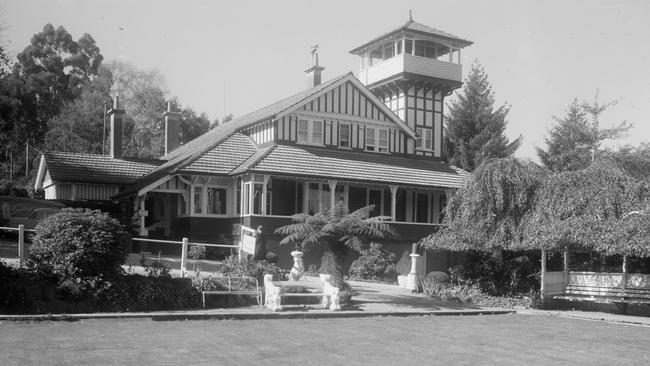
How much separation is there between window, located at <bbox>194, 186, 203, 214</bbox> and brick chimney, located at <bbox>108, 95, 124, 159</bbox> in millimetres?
7308

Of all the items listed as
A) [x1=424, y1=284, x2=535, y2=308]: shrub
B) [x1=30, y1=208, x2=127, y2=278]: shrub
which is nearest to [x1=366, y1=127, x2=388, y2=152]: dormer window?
[x1=424, y1=284, x2=535, y2=308]: shrub

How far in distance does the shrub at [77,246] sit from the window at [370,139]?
2140 cm

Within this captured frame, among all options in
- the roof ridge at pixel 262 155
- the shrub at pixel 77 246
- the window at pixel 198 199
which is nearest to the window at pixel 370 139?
the roof ridge at pixel 262 155

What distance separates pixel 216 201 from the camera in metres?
32.7

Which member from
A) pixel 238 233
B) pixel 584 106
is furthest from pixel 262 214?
pixel 584 106

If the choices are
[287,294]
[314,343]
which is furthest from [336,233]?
[314,343]

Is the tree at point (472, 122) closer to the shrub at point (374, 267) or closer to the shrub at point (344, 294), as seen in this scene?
the shrub at point (374, 267)

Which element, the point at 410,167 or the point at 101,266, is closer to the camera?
the point at 101,266

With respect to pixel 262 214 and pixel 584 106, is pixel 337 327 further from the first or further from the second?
pixel 584 106

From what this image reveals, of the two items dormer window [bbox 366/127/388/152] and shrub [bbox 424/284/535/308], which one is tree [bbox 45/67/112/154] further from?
shrub [bbox 424/284/535/308]

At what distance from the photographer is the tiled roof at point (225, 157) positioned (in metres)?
31.3

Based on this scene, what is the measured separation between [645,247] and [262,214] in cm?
1556

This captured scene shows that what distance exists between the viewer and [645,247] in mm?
19188

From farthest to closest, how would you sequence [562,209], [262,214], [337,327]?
1. [262,214]
2. [562,209]
3. [337,327]
